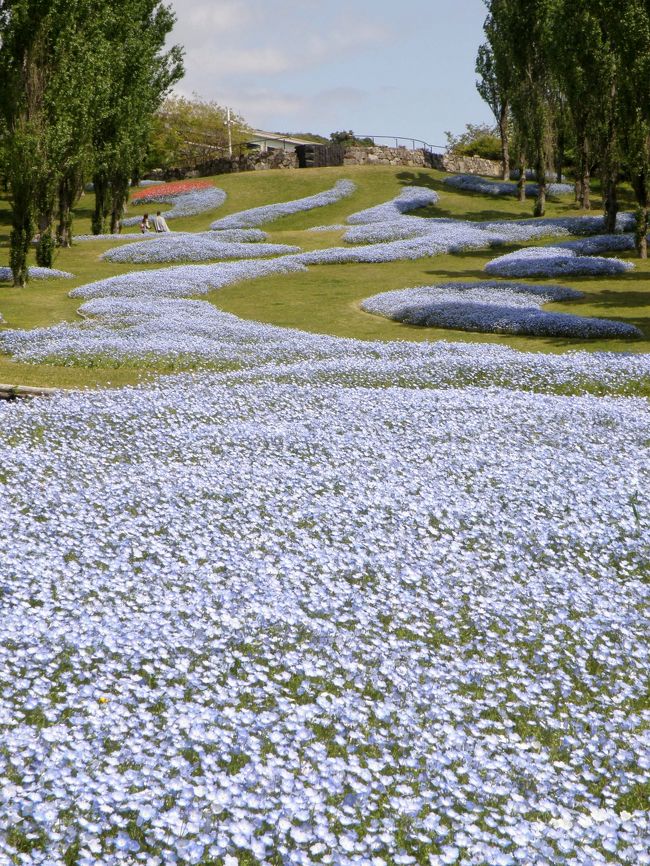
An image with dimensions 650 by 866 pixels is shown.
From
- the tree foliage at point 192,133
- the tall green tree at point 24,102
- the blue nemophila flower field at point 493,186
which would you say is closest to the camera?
the tall green tree at point 24,102

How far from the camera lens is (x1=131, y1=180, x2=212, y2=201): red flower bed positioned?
63.9m

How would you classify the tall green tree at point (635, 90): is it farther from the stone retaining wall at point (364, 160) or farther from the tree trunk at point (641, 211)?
the stone retaining wall at point (364, 160)

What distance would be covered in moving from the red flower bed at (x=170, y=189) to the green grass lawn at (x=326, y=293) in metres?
6.45

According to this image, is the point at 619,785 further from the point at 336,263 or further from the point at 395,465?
the point at 336,263

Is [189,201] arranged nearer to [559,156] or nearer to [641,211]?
[559,156]

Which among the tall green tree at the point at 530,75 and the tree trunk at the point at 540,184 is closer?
the tall green tree at the point at 530,75

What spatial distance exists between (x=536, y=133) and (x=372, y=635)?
156ft

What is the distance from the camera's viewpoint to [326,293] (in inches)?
1339

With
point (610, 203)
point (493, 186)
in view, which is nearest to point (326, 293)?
point (610, 203)

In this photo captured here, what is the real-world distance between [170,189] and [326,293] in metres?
35.3

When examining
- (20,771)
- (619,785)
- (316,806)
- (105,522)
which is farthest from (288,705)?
(105,522)

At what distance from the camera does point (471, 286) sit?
110ft

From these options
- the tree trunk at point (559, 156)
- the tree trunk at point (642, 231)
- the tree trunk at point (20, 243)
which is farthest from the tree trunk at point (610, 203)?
the tree trunk at point (20, 243)

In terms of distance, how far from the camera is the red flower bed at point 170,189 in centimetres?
6394
